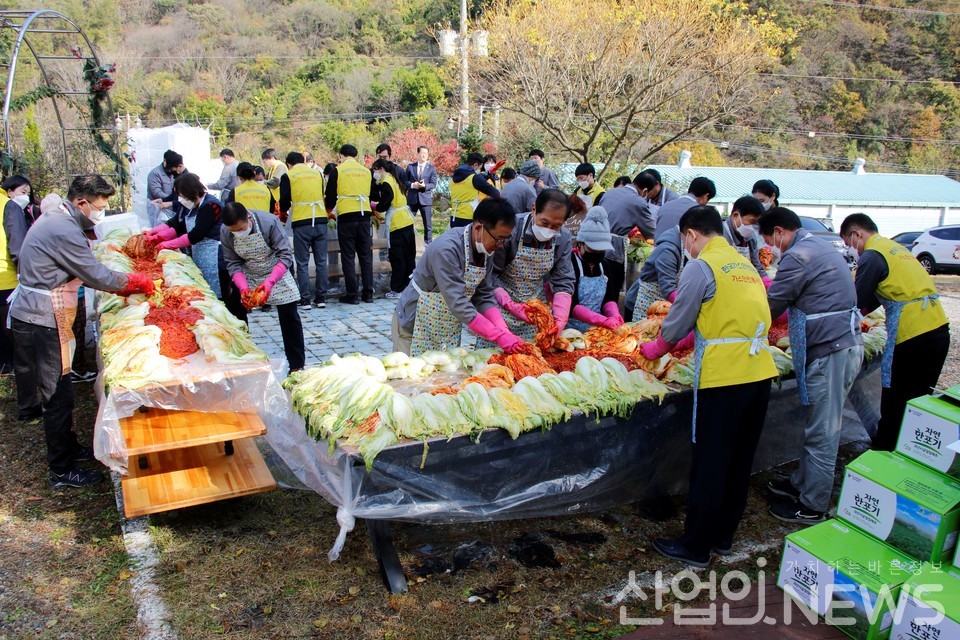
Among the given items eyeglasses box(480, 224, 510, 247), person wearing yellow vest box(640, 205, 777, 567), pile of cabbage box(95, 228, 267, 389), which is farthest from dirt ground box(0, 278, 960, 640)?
eyeglasses box(480, 224, 510, 247)

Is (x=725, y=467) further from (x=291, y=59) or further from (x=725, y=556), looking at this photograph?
(x=291, y=59)

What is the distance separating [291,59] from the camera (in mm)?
47875

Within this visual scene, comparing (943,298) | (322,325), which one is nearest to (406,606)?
(322,325)

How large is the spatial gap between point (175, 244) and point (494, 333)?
455 centimetres

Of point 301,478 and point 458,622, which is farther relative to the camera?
point 301,478

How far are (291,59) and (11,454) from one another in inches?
1884

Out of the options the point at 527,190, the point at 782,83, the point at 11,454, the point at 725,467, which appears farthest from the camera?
the point at 782,83

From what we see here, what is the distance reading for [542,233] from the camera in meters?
4.75

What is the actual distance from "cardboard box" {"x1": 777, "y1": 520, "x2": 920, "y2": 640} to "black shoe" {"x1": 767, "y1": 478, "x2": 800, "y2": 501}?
1116 mm

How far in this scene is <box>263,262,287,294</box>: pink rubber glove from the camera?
605cm

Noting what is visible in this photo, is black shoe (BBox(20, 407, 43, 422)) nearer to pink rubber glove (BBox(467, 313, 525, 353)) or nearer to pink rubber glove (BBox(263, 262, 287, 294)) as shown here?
pink rubber glove (BBox(263, 262, 287, 294))

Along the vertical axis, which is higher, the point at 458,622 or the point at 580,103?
the point at 580,103

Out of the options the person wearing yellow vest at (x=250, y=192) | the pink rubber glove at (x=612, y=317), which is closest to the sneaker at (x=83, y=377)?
the person wearing yellow vest at (x=250, y=192)

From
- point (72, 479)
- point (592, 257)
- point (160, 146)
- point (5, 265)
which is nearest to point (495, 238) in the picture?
point (592, 257)
